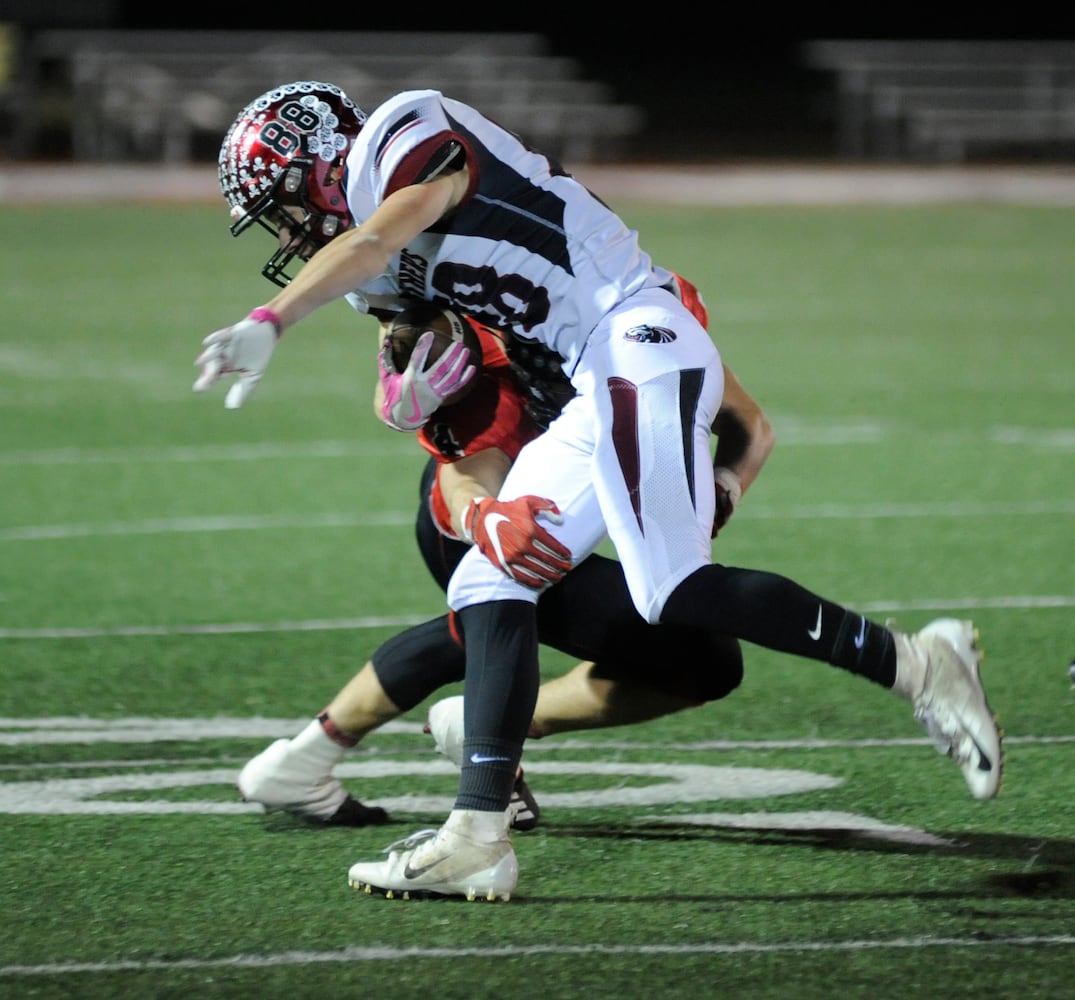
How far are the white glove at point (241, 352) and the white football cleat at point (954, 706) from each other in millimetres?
1204

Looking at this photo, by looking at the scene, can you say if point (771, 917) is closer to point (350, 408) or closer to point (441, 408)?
point (441, 408)

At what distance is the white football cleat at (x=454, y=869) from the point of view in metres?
3.56

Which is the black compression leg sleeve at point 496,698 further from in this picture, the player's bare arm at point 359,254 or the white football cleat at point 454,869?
the player's bare arm at point 359,254

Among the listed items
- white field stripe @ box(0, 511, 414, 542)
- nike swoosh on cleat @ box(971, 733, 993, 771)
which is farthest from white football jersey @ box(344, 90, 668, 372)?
white field stripe @ box(0, 511, 414, 542)

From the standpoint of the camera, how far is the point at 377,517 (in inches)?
303

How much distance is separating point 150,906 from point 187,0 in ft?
97.1

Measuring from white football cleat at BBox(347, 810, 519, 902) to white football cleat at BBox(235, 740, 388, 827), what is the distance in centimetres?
47

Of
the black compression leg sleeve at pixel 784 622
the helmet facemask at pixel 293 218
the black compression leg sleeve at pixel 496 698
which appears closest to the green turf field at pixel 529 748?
the black compression leg sleeve at pixel 496 698

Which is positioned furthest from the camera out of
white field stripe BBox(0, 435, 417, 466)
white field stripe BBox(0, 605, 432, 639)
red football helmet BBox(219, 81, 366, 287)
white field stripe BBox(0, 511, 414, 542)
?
white field stripe BBox(0, 435, 417, 466)

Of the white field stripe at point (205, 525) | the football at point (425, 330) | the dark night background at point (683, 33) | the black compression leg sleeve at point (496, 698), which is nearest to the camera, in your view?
the black compression leg sleeve at point (496, 698)

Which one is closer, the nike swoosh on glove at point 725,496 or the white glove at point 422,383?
the white glove at point 422,383

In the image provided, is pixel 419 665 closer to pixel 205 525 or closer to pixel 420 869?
pixel 420 869

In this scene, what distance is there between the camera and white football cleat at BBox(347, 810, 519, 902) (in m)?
3.56

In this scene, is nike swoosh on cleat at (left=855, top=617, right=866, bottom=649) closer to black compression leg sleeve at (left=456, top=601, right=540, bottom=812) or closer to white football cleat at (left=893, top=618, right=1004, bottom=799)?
white football cleat at (left=893, top=618, right=1004, bottom=799)
